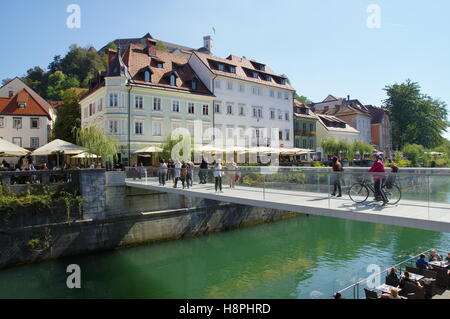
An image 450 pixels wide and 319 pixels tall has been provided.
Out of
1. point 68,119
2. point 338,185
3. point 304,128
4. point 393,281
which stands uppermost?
point 68,119

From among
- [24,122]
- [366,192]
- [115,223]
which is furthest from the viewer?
[24,122]

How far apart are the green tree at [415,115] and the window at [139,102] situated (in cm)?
4240

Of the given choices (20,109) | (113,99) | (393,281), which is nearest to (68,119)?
(20,109)

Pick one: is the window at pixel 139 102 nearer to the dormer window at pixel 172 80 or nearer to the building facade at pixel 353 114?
the dormer window at pixel 172 80

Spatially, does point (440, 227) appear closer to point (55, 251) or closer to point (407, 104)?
point (55, 251)

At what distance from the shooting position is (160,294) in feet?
45.5

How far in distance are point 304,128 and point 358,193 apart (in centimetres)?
3951

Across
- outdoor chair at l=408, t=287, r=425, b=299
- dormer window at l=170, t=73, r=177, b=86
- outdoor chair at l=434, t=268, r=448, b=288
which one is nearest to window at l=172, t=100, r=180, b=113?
dormer window at l=170, t=73, r=177, b=86

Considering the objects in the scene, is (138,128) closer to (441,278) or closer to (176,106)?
(176,106)

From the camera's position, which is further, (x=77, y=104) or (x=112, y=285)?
(x=77, y=104)

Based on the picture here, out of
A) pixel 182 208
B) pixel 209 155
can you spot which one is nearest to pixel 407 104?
pixel 209 155

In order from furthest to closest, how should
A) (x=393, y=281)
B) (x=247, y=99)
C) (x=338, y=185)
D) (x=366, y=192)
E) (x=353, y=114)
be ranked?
(x=353, y=114), (x=247, y=99), (x=338, y=185), (x=393, y=281), (x=366, y=192)

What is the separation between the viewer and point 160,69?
3406 cm
